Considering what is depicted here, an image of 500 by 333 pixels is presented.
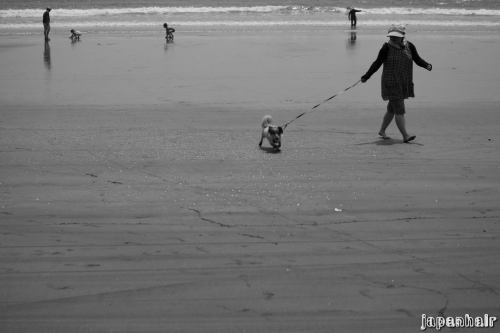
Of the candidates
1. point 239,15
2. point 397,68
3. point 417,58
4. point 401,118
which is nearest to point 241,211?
point 401,118

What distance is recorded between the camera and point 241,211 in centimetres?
621

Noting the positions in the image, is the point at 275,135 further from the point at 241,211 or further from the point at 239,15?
the point at 239,15

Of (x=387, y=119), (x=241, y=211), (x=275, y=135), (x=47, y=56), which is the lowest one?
(x=241, y=211)

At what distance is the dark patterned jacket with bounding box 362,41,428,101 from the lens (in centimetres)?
891

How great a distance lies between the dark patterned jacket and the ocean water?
25.0 meters

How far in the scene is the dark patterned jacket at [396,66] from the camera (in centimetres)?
891

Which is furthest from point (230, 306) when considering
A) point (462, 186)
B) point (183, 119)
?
point (183, 119)

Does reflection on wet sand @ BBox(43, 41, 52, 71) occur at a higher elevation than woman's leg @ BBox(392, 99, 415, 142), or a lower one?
higher

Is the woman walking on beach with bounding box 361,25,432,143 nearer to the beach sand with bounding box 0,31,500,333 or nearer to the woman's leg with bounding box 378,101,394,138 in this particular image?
the woman's leg with bounding box 378,101,394,138

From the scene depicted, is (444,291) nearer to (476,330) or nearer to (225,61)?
(476,330)

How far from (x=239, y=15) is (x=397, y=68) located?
131ft

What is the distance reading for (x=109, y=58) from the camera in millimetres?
19953

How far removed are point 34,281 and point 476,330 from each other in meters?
2.71

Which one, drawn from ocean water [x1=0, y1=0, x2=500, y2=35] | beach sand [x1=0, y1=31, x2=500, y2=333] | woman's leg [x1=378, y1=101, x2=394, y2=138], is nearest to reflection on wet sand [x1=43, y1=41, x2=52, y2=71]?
beach sand [x1=0, y1=31, x2=500, y2=333]
